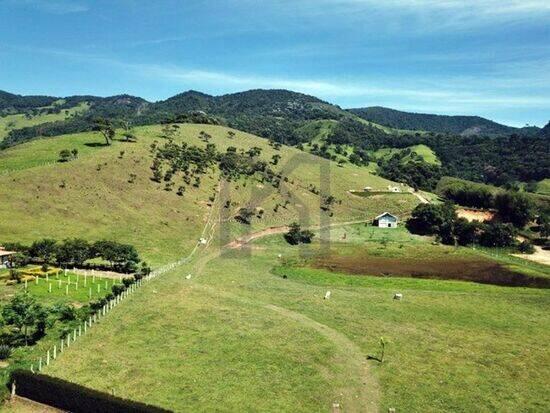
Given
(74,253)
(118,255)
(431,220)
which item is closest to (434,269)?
(431,220)

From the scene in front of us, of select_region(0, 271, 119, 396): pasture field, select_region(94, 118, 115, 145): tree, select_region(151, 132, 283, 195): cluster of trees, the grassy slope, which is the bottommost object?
select_region(0, 271, 119, 396): pasture field

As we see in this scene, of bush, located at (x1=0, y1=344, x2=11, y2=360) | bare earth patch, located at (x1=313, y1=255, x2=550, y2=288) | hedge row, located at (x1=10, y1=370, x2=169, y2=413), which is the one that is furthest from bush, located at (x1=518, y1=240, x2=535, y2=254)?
bush, located at (x1=0, y1=344, x2=11, y2=360)

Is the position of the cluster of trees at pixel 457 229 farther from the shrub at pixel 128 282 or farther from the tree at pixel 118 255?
the shrub at pixel 128 282

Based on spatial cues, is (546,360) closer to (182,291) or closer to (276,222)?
(182,291)

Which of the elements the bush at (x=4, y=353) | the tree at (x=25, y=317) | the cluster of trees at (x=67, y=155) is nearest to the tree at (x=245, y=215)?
the cluster of trees at (x=67, y=155)

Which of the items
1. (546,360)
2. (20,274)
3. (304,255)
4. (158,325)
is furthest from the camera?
(304,255)

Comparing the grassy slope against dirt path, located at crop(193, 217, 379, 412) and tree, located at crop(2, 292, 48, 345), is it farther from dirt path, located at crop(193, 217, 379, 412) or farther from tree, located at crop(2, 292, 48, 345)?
tree, located at crop(2, 292, 48, 345)

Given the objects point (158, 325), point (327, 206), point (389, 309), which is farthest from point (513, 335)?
point (327, 206)
